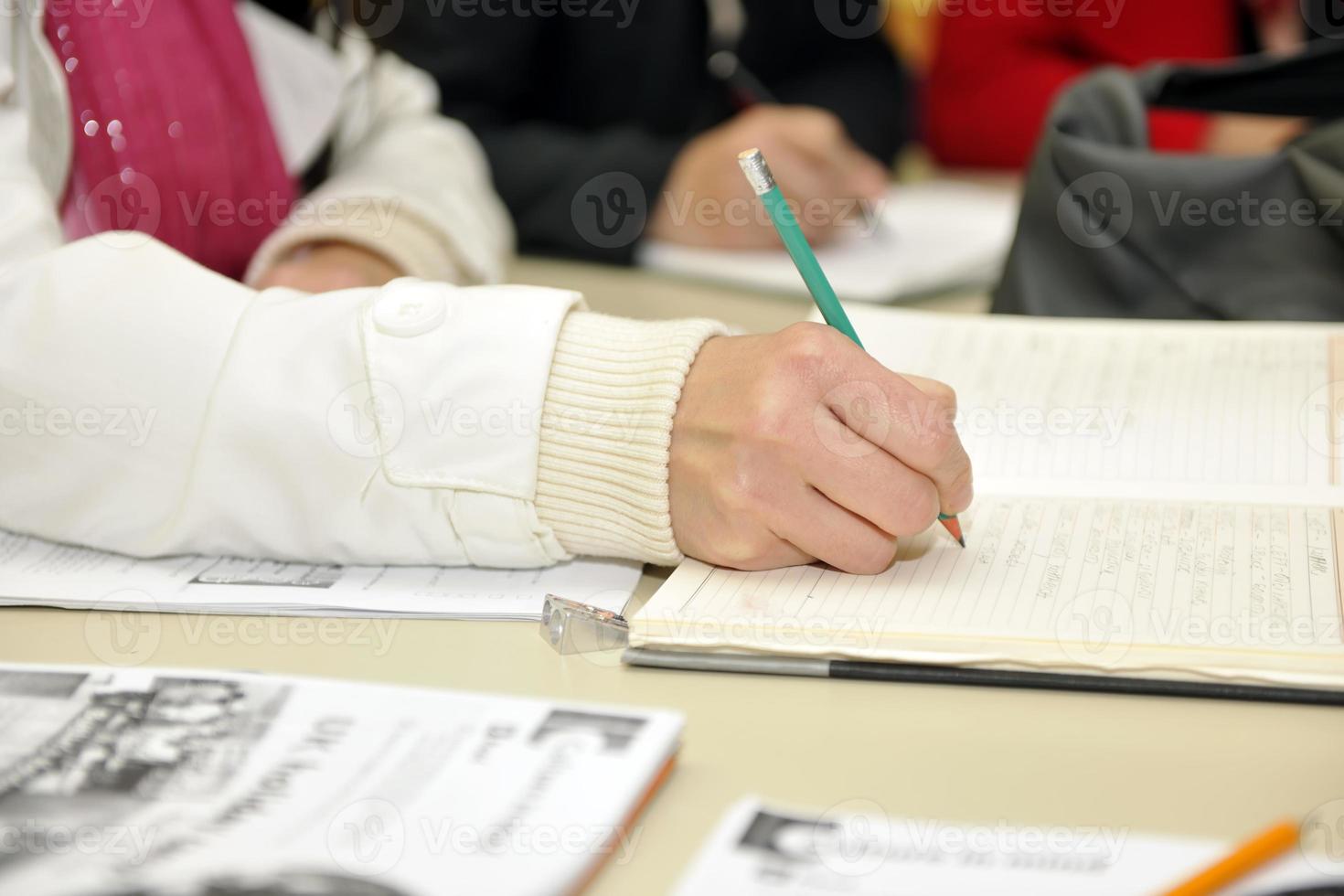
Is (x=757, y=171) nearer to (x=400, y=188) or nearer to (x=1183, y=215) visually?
(x=1183, y=215)

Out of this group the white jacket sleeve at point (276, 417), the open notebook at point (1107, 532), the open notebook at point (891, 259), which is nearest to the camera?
the open notebook at point (1107, 532)

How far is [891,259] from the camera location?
44.9 inches

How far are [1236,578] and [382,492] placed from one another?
0.39 meters

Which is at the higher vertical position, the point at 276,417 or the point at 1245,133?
the point at 1245,133

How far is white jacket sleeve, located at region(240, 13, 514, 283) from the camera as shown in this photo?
93 cm

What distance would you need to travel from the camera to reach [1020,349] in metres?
0.80

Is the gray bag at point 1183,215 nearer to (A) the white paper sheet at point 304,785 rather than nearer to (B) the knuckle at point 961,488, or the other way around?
(B) the knuckle at point 961,488

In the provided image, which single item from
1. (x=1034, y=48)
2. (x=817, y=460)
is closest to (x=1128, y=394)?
(x=817, y=460)

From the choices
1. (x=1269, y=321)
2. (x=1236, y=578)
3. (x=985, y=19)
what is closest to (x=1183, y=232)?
(x=1269, y=321)

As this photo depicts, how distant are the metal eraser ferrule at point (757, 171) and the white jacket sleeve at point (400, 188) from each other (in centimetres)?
38

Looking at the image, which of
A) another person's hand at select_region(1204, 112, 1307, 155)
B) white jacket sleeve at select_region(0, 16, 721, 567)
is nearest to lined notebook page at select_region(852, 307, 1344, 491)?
white jacket sleeve at select_region(0, 16, 721, 567)

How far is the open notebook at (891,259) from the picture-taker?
42.1 inches

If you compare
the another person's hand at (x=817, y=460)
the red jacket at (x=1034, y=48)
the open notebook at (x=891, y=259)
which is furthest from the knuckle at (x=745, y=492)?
the red jacket at (x=1034, y=48)

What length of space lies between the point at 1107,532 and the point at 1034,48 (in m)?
1.15
